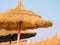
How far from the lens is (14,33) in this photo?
13.8m

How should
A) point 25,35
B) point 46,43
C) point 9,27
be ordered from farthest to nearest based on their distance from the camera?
1. point 46,43
2. point 25,35
3. point 9,27

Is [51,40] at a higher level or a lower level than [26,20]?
lower

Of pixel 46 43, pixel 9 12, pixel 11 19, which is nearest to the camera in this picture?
pixel 11 19

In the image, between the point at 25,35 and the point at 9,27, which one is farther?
the point at 25,35

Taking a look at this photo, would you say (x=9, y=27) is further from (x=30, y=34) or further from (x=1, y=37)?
(x=30, y=34)

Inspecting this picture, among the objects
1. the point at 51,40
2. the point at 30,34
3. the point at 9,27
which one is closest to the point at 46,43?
the point at 51,40

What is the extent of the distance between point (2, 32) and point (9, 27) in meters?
4.59

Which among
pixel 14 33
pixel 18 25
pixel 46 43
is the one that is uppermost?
pixel 18 25

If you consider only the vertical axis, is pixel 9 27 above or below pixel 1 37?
above

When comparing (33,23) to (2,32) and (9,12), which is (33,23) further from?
(2,32)

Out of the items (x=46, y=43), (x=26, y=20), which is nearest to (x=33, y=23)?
(x=26, y=20)

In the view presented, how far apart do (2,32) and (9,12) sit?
566 centimetres

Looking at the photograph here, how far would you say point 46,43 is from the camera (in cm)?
1686

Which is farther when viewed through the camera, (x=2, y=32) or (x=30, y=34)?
(x=30, y=34)
